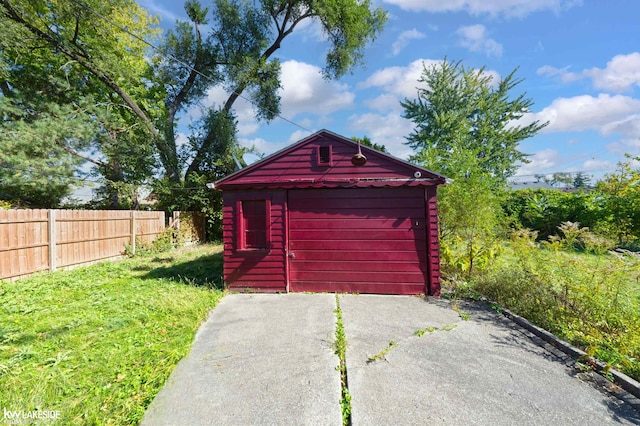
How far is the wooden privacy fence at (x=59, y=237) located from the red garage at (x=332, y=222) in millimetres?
5005

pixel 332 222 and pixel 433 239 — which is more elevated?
pixel 332 222

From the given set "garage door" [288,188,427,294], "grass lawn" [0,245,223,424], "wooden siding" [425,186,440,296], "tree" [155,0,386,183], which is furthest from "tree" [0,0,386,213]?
"wooden siding" [425,186,440,296]

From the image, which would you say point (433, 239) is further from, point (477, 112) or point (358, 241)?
point (477, 112)

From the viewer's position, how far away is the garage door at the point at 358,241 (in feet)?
17.3

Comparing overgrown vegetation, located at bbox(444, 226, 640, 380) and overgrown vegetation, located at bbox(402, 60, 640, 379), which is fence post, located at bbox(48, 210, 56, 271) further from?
overgrown vegetation, located at bbox(444, 226, 640, 380)

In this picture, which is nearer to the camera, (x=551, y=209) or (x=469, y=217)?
(x=469, y=217)

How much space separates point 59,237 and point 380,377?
8.83 meters

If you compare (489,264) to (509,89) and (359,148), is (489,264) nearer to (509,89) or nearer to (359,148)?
(359,148)

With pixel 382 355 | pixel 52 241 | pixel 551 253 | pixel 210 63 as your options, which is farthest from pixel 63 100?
pixel 551 253

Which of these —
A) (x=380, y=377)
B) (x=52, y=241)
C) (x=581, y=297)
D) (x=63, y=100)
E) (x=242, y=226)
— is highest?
(x=63, y=100)

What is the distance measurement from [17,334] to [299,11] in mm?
18326

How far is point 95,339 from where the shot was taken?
3.39 m

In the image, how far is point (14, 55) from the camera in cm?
1168

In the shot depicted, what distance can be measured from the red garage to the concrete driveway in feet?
3.96
